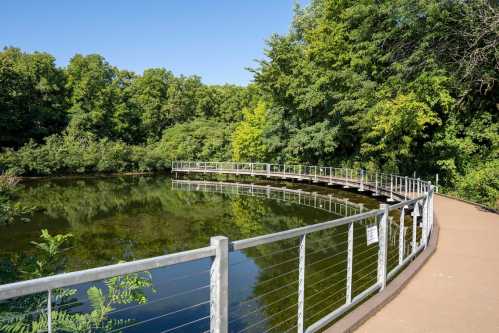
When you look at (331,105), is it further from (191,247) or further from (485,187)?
(191,247)

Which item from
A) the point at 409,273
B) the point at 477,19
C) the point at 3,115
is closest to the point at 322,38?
the point at 477,19

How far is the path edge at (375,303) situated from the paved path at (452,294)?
0.06 meters

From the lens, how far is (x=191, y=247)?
1289cm

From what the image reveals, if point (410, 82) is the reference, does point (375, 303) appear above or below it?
below

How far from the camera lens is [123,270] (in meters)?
2.11

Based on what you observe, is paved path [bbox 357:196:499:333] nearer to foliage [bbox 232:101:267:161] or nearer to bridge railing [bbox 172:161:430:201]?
bridge railing [bbox 172:161:430:201]

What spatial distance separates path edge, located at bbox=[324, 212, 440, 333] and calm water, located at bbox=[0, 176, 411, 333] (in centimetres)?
64

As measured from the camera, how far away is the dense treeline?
19.6 m

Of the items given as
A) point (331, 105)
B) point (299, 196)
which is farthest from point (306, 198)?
point (331, 105)

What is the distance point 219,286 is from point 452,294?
12.3 ft

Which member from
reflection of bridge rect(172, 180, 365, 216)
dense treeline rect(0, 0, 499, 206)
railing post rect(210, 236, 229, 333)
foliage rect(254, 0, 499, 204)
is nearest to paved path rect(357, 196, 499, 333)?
railing post rect(210, 236, 229, 333)

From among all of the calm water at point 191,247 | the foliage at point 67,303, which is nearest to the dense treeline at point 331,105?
the calm water at point 191,247

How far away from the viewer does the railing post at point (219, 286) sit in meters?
2.69

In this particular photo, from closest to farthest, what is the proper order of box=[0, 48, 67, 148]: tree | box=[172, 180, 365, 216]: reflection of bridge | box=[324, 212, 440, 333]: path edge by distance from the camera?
box=[324, 212, 440, 333]: path edge → box=[172, 180, 365, 216]: reflection of bridge → box=[0, 48, 67, 148]: tree
